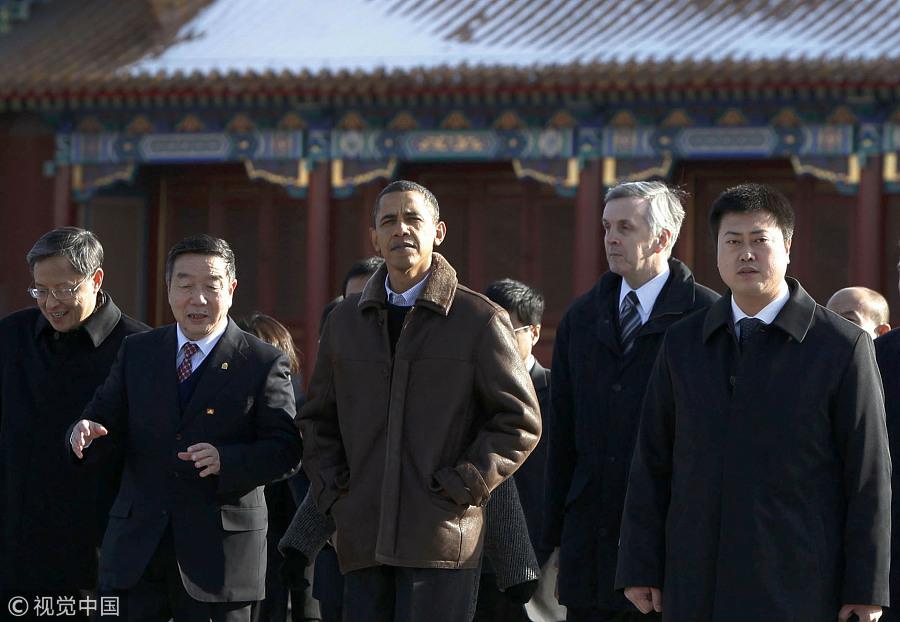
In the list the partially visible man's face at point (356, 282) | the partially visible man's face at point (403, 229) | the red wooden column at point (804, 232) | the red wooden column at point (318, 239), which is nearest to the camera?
the partially visible man's face at point (403, 229)

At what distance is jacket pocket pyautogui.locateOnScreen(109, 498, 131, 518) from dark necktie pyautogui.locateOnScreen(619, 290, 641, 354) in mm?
1604

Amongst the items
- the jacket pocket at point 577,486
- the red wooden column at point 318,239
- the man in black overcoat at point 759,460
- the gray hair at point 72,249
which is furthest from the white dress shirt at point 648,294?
the red wooden column at point 318,239

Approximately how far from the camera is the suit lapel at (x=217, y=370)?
15.8 feet

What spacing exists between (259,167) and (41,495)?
8889mm

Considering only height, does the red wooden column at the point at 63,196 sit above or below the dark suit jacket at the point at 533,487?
above

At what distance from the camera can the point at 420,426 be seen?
171 inches

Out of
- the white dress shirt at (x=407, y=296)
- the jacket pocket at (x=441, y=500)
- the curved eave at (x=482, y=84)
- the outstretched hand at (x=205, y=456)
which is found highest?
the curved eave at (x=482, y=84)

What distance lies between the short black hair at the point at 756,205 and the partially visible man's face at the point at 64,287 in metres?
2.28

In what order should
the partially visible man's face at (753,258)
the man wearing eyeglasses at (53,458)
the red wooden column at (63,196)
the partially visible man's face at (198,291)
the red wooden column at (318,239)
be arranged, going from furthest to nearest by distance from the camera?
1. the red wooden column at (63,196)
2. the red wooden column at (318,239)
3. the man wearing eyeglasses at (53,458)
4. the partially visible man's face at (198,291)
5. the partially visible man's face at (753,258)

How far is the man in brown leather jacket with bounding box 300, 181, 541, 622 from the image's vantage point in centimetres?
424

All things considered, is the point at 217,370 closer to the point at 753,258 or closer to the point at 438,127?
the point at 753,258

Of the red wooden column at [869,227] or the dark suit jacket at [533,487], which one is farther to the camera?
the red wooden column at [869,227]

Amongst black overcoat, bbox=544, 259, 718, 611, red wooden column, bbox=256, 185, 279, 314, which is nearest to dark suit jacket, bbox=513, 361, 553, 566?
black overcoat, bbox=544, 259, 718, 611

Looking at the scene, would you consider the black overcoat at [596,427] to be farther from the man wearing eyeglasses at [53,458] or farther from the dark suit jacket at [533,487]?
the man wearing eyeglasses at [53,458]
